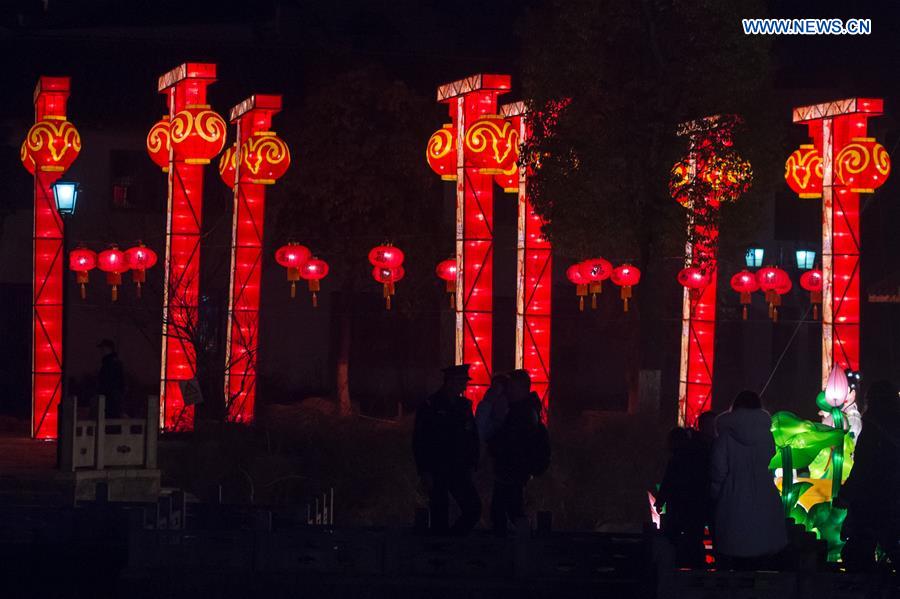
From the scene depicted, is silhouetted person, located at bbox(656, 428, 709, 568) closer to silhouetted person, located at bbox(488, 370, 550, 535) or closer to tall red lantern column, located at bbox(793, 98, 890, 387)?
silhouetted person, located at bbox(488, 370, 550, 535)

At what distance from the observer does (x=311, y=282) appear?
29.8 metres

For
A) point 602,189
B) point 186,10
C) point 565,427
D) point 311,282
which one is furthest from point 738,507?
point 186,10

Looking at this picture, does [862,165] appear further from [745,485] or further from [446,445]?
[745,485]

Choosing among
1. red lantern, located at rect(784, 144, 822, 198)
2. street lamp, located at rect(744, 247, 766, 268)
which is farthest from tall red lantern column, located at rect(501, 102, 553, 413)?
street lamp, located at rect(744, 247, 766, 268)

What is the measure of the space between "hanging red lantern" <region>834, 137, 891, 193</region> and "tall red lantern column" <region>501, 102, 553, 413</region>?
4902 mm

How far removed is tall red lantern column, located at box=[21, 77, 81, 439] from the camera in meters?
26.9

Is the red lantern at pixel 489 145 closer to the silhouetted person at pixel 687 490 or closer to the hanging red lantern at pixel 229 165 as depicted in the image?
the hanging red lantern at pixel 229 165

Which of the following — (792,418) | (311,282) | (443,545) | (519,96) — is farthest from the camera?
(519,96)

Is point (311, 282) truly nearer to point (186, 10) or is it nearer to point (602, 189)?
point (602, 189)

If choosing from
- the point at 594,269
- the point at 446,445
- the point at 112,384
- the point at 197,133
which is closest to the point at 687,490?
the point at 446,445

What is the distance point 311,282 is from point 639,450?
9.61 m

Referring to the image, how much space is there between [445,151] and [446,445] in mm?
13070

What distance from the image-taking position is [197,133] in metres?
24.8

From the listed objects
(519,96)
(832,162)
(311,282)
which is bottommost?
(311,282)
